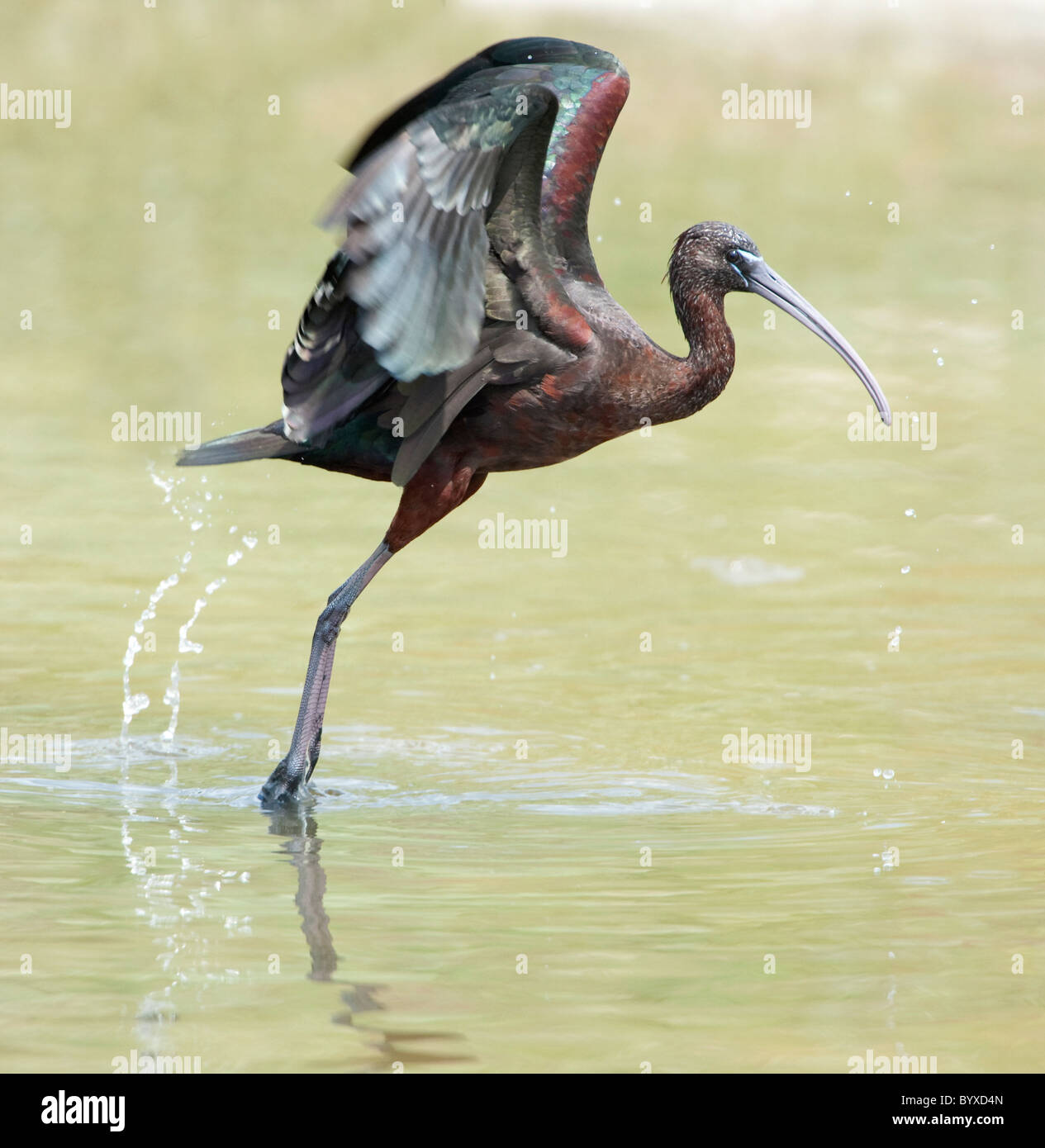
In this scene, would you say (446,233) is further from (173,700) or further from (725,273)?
(173,700)

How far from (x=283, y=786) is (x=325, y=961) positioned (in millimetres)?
2110

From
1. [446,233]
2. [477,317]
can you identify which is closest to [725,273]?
[477,317]

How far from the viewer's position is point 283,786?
8703 millimetres

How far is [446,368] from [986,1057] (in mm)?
3023

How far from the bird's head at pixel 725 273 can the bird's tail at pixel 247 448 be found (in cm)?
170

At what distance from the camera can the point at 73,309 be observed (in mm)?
20219

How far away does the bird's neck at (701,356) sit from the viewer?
8.86 meters

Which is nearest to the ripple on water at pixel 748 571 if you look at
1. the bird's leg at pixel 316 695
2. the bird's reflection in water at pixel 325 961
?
the bird's leg at pixel 316 695

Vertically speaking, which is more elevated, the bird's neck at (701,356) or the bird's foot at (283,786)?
the bird's neck at (701,356)

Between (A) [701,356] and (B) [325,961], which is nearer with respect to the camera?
(B) [325,961]

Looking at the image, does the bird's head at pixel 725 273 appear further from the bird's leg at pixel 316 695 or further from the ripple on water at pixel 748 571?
the ripple on water at pixel 748 571

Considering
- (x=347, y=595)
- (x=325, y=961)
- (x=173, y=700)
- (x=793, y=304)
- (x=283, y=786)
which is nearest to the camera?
(x=325, y=961)

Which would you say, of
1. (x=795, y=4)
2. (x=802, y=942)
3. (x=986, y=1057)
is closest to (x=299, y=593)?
(x=802, y=942)

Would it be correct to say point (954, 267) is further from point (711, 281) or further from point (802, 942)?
point (802, 942)
